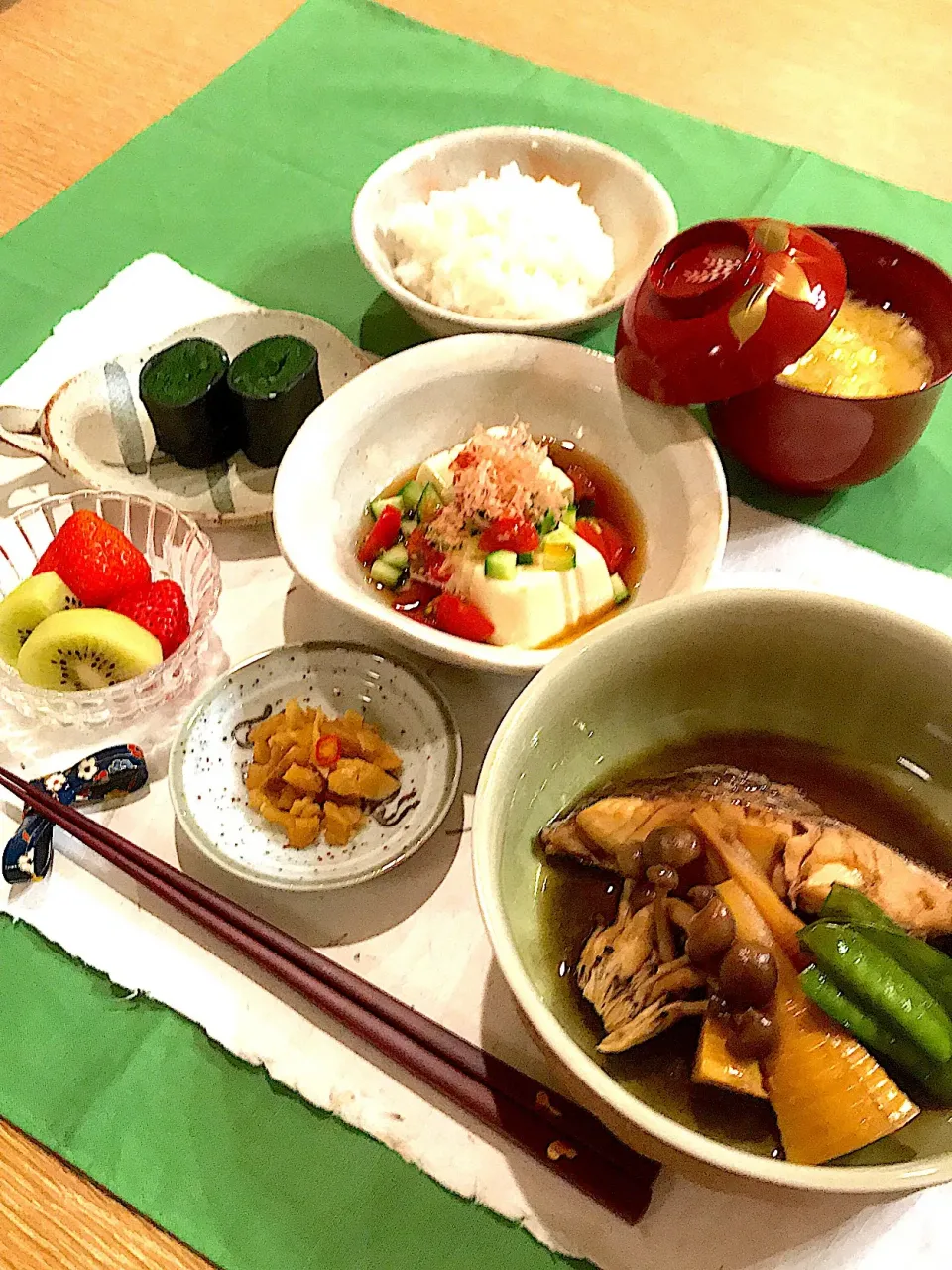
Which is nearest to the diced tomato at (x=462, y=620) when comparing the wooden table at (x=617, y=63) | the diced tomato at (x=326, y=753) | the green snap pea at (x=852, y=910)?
the diced tomato at (x=326, y=753)

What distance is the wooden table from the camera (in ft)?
7.00

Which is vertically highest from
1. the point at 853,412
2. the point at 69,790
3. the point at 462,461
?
the point at 853,412

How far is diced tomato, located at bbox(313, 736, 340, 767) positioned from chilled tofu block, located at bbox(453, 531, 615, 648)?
0.88ft

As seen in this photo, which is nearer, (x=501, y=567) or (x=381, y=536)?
(x=501, y=567)

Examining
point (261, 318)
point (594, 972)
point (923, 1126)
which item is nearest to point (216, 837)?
point (594, 972)

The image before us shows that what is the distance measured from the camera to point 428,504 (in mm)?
1397

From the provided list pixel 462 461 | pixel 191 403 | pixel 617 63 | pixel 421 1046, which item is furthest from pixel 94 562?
pixel 617 63

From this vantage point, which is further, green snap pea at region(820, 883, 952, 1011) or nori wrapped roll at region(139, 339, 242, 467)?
nori wrapped roll at region(139, 339, 242, 467)

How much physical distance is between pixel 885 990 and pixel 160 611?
3.07 ft

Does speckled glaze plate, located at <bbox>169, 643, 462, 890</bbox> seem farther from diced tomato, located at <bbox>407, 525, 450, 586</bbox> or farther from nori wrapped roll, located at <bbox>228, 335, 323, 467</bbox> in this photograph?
nori wrapped roll, located at <bbox>228, 335, 323, 467</bbox>

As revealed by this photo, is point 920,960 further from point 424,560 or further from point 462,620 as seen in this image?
point 424,560

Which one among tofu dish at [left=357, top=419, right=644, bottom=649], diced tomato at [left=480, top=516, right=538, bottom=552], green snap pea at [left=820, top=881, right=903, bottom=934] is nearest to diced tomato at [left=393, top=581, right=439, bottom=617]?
tofu dish at [left=357, top=419, right=644, bottom=649]

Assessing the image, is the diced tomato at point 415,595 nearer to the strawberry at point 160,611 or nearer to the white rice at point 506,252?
Answer: the strawberry at point 160,611

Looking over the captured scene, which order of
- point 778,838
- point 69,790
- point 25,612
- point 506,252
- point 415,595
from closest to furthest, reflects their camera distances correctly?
point 778,838, point 69,790, point 25,612, point 415,595, point 506,252
